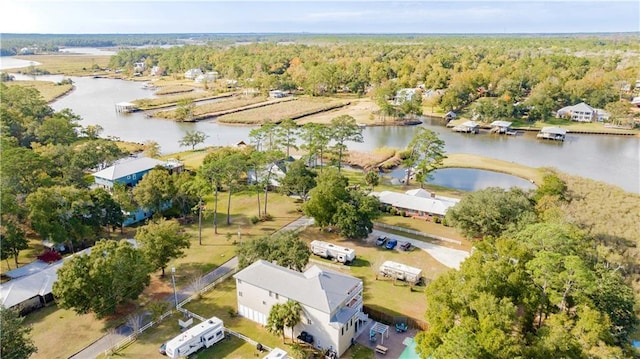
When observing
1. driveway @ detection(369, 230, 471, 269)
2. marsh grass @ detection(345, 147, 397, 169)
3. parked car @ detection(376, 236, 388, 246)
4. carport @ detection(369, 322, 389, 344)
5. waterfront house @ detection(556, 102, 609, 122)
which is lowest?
carport @ detection(369, 322, 389, 344)

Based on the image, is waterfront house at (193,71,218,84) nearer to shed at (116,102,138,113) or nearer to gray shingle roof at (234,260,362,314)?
shed at (116,102,138,113)

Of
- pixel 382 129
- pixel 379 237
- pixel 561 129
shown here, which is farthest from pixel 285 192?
pixel 561 129

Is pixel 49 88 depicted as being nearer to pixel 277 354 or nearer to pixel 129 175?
pixel 129 175

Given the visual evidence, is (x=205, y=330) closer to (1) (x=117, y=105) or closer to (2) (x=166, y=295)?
(2) (x=166, y=295)

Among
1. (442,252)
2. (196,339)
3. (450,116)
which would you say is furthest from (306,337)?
(450,116)

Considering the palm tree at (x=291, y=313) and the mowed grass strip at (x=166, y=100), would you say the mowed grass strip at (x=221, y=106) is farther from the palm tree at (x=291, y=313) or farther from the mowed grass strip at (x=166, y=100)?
the palm tree at (x=291, y=313)

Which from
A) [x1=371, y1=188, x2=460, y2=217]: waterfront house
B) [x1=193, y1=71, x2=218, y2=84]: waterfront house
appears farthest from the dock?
[x1=193, y1=71, x2=218, y2=84]: waterfront house
